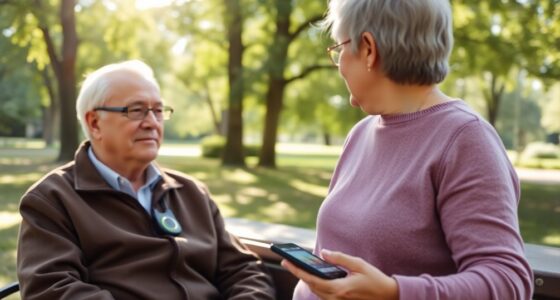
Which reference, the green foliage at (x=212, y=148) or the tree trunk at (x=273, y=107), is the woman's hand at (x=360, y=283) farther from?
the green foliage at (x=212, y=148)

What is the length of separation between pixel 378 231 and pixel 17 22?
1856 cm

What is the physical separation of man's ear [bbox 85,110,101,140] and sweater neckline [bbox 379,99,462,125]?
1476 mm

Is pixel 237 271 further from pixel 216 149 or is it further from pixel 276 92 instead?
pixel 216 149

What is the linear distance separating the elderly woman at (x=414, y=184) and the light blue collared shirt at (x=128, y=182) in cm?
110

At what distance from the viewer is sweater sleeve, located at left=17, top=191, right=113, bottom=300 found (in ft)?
7.46

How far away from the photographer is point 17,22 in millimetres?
17875

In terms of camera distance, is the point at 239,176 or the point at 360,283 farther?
the point at 239,176

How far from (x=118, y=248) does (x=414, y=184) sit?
1.38 m

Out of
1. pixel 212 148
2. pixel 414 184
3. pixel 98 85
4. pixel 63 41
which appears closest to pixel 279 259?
pixel 98 85

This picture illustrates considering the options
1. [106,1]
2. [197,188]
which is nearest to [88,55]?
[106,1]

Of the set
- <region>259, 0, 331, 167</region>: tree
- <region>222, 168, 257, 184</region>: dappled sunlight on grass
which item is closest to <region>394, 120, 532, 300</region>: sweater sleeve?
<region>222, 168, 257, 184</region>: dappled sunlight on grass

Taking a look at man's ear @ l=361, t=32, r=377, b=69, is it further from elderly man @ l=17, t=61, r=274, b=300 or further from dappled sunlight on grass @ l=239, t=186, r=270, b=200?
dappled sunlight on grass @ l=239, t=186, r=270, b=200

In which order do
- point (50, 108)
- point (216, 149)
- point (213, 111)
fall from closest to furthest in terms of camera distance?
point (216, 149) < point (50, 108) < point (213, 111)

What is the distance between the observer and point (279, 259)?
2.88 metres
